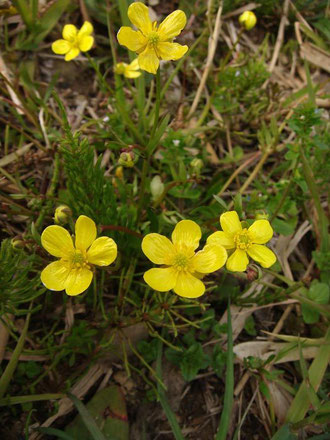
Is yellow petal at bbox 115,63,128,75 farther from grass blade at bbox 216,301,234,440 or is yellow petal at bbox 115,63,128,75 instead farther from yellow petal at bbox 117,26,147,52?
grass blade at bbox 216,301,234,440

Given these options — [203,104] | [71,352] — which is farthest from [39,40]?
[71,352]

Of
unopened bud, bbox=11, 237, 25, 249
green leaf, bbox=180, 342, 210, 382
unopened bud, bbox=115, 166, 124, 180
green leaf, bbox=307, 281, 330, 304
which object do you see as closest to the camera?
unopened bud, bbox=11, 237, 25, 249

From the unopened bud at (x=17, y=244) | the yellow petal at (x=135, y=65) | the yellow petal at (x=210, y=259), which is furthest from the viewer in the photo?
the yellow petal at (x=135, y=65)

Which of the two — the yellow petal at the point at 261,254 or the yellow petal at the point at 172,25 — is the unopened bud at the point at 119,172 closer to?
the yellow petal at the point at 172,25

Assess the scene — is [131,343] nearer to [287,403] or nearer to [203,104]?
[287,403]

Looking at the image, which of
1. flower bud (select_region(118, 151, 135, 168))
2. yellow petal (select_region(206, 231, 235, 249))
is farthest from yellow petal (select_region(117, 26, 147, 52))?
yellow petal (select_region(206, 231, 235, 249))

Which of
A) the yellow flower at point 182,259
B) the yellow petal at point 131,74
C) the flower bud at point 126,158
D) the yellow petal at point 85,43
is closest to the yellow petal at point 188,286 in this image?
the yellow flower at point 182,259

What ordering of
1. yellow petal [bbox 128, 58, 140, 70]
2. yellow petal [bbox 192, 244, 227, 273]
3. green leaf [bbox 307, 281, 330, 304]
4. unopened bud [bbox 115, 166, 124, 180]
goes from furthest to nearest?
yellow petal [bbox 128, 58, 140, 70], unopened bud [bbox 115, 166, 124, 180], green leaf [bbox 307, 281, 330, 304], yellow petal [bbox 192, 244, 227, 273]

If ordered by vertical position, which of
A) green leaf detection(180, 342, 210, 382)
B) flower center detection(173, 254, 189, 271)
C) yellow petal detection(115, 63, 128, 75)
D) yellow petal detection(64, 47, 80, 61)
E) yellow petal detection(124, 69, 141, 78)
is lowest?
green leaf detection(180, 342, 210, 382)
